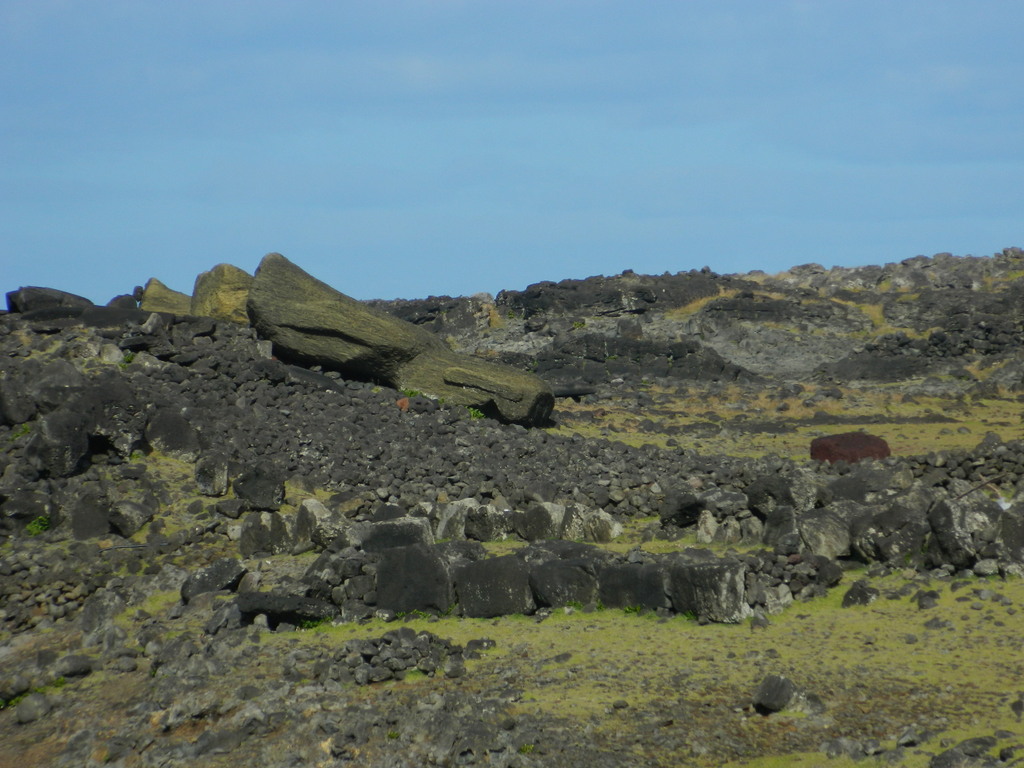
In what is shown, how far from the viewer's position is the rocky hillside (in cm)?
948

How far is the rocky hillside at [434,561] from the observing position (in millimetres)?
9477

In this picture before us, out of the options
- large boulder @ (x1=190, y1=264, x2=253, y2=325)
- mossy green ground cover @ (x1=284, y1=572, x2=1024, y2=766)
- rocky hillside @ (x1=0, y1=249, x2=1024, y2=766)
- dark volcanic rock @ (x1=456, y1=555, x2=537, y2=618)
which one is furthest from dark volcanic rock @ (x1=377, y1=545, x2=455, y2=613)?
large boulder @ (x1=190, y1=264, x2=253, y2=325)

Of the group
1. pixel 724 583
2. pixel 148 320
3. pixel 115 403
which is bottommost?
pixel 724 583

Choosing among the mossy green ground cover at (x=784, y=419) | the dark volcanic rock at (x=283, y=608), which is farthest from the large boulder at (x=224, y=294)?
the dark volcanic rock at (x=283, y=608)

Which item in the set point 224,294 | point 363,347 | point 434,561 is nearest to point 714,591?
point 434,561

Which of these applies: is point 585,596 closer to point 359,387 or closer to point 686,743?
point 686,743

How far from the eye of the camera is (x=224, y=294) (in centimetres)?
2484

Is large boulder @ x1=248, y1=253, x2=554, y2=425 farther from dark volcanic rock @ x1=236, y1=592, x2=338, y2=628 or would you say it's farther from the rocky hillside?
dark volcanic rock @ x1=236, y1=592, x2=338, y2=628

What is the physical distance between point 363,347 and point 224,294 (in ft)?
12.0

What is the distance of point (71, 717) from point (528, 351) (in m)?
35.0

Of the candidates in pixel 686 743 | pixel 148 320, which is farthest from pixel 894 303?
pixel 686 743

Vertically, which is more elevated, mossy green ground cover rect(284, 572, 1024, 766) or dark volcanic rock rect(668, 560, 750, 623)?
dark volcanic rock rect(668, 560, 750, 623)

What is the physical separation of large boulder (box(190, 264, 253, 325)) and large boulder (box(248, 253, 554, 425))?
1.22m

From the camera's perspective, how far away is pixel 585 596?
12453mm
